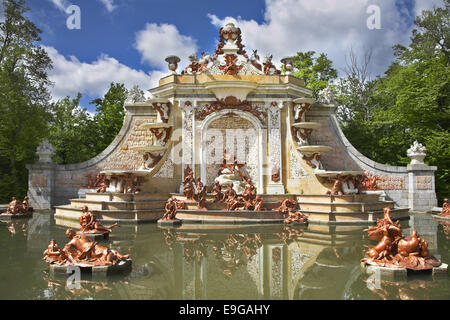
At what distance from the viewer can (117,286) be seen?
5754mm

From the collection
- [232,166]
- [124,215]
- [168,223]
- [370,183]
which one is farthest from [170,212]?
[370,183]

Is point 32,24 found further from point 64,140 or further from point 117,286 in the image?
point 117,286

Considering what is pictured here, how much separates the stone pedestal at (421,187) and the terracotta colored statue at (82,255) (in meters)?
16.5

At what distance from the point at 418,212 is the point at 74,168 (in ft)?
60.9

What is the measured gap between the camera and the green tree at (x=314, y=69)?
29.7 meters

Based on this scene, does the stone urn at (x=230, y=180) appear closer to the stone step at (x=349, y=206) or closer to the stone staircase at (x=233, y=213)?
the stone staircase at (x=233, y=213)

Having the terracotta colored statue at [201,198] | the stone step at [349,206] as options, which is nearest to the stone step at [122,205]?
the terracotta colored statue at [201,198]

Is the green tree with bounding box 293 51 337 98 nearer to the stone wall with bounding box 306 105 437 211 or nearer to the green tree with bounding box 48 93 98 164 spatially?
the stone wall with bounding box 306 105 437 211

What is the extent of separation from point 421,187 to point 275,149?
26.2ft

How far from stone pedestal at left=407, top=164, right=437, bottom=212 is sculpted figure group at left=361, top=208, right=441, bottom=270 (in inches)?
521

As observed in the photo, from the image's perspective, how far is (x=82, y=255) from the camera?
258 inches

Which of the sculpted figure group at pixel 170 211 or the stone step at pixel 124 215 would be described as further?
the stone step at pixel 124 215

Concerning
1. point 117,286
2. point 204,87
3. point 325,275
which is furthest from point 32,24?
point 325,275

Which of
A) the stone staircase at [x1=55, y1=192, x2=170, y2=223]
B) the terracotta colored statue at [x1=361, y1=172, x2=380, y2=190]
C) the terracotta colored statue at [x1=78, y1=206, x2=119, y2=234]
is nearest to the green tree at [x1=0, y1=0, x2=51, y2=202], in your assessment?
the stone staircase at [x1=55, y1=192, x2=170, y2=223]
